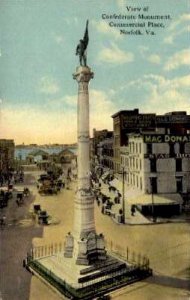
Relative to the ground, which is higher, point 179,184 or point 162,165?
point 162,165

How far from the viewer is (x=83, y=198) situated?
39.8ft

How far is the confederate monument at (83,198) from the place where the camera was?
1171cm

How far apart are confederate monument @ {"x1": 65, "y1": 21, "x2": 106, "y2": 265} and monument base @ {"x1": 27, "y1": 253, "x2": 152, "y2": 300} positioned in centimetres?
31

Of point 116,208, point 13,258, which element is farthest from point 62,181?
point 13,258

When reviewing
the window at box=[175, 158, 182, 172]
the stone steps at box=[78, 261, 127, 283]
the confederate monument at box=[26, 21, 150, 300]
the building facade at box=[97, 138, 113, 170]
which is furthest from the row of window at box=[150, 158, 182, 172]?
the stone steps at box=[78, 261, 127, 283]

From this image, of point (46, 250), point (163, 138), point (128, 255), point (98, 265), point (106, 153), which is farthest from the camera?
point (106, 153)

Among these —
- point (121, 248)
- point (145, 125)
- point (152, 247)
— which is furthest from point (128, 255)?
point (145, 125)

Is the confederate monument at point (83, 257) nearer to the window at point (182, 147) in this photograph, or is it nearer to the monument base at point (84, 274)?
the monument base at point (84, 274)

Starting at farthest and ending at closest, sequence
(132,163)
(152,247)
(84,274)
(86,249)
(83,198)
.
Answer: (132,163)
(152,247)
(83,198)
(86,249)
(84,274)

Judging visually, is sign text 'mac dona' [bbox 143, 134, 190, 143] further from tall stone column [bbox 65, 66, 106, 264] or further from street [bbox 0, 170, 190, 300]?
tall stone column [bbox 65, 66, 106, 264]

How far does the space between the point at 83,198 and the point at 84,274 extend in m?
2.14

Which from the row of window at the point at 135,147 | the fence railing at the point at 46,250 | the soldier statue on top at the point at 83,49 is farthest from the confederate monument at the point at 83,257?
the row of window at the point at 135,147

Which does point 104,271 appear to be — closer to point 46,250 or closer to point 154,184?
point 46,250

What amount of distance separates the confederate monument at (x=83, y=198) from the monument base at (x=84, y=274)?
1.01ft
